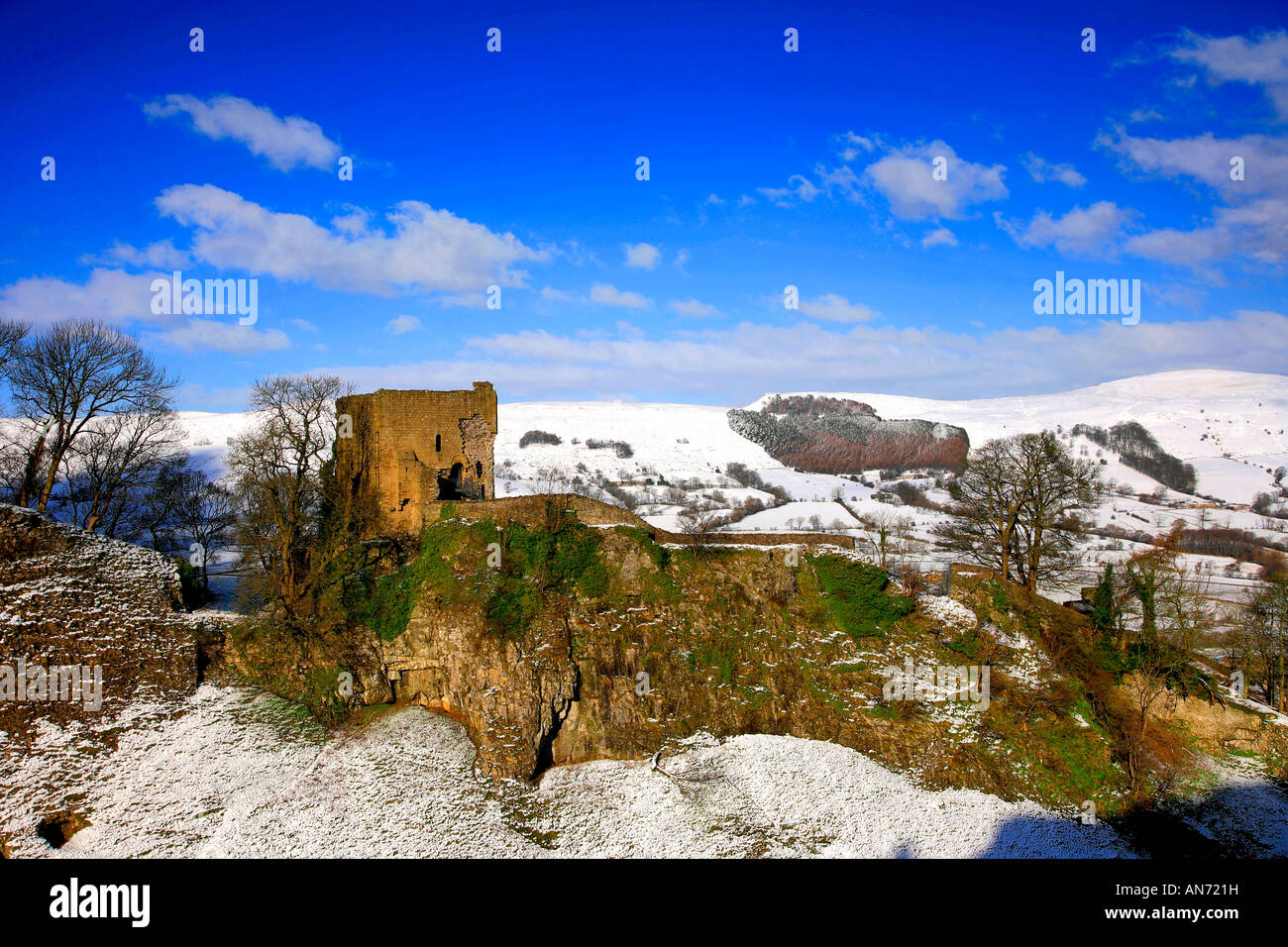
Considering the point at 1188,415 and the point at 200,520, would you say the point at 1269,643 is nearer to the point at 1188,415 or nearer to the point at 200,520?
the point at 200,520

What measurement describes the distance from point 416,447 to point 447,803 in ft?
47.8

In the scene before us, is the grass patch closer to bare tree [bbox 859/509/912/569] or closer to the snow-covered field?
bare tree [bbox 859/509/912/569]

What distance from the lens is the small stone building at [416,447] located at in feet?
90.6

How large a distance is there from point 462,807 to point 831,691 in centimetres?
1232

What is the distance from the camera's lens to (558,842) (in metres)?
17.4

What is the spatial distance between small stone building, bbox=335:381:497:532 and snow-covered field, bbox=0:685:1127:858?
937cm

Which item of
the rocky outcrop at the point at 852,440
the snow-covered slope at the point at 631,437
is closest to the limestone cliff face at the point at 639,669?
the snow-covered slope at the point at 631,437

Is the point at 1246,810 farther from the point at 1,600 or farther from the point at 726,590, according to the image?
the point at 1,600

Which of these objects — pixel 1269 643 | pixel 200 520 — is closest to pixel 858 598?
pixel 1269 643

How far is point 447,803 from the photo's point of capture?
1839 centimetres

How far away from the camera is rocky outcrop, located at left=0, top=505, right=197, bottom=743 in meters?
19.6

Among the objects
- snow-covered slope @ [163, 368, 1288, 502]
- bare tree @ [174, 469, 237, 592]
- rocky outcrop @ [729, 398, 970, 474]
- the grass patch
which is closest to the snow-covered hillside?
snow-covered slope @ [163, 368, 1288, 502]

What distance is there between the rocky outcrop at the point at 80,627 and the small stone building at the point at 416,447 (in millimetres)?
7944

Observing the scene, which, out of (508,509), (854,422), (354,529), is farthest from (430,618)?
(854,422)
